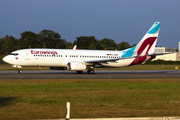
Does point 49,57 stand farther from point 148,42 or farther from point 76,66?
point 148,42

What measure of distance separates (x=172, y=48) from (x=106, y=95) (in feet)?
352

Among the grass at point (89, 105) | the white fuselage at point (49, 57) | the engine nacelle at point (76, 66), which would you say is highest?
the white fuselage at point (49, 57)

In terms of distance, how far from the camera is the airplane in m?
32.0

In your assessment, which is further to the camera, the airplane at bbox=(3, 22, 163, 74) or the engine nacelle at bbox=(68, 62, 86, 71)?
the airplane at bbox=(3, 22, 163, 74)

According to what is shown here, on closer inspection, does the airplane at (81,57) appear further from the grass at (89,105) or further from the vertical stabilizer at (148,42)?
the grass at (89,105)

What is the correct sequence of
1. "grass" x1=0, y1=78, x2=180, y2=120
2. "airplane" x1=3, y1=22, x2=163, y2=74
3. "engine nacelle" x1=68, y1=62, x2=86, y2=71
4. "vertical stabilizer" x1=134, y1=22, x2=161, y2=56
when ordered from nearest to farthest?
"grass" x1=0, y1=78, x2=180, y2=120 → "engine nacelle" x1=68, y1=62, x2=86, y2=71 → "airplane" x1=3, y1=22, x2=163, y2=74 → "vertical stabilizer" x1=134, y1=22, x2=161, y2=56

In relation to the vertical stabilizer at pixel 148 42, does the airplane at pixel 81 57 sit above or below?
below

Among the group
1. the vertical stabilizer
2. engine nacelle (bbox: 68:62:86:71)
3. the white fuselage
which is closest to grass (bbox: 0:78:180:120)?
engine nacelle (bbox: 68:62:86:71)

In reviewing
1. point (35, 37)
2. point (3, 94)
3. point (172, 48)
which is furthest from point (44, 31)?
point (3, 94)

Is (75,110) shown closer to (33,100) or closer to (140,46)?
(33,100)

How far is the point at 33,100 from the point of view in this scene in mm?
12891

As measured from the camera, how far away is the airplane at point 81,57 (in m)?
32.0

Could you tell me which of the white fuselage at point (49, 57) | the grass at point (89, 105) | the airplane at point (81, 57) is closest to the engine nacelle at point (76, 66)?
the airplane at point (81, 57)

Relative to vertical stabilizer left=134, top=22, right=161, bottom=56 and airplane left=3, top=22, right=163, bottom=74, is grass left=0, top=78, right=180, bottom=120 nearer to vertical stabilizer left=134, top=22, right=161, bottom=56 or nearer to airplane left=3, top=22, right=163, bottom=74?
airplane left=3, top=22, right=163, bottom=74
